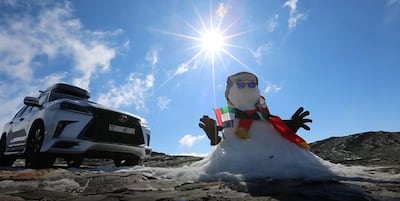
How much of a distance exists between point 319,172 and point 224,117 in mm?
1283

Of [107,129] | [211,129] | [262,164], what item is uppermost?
[107,129]

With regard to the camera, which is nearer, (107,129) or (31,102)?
(107,129)

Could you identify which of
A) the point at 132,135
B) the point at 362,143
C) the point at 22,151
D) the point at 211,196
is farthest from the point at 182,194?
the point at 362,143

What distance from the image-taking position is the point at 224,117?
3832mm

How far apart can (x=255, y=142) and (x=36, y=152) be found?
4.21 m

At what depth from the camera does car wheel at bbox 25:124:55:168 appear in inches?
228

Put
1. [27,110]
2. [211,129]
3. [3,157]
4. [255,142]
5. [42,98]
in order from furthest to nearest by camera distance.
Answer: [3,157]
[27,110]
[42,98]
[211,129]
[255,142]

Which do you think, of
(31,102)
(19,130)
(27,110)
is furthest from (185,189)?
(27,110)

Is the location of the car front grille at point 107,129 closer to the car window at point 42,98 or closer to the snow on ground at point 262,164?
the car window at point 42,98

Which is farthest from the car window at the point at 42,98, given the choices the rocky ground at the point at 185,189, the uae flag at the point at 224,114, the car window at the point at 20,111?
the uae flag at the point at 224,114

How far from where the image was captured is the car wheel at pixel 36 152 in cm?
580

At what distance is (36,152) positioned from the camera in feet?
19.5

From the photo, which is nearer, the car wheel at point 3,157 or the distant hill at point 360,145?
the distant hill at point 360,145

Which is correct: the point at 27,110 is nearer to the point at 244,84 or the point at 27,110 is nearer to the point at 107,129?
the point at 107,129
